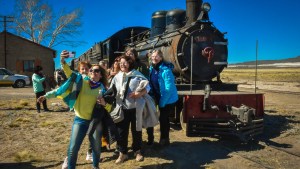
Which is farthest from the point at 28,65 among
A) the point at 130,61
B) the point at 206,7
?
the point at 130,61

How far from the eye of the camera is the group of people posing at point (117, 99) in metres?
4.04

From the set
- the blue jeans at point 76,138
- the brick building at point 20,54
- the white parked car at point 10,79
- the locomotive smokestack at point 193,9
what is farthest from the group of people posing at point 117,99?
the brick building at point 20,54

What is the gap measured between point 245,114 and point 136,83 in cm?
232

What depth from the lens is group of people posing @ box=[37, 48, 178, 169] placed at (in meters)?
4.04

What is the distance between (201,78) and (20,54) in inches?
960

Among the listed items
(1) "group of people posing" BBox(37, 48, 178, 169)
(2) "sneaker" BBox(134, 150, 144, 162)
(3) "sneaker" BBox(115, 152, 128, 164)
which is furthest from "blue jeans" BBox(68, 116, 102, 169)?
(2) "sneaker" BBox(134, 150, 144, 162)

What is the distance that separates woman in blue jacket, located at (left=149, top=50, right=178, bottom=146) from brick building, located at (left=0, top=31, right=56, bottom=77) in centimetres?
2466

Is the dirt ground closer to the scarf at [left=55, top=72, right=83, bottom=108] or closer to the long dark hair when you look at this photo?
the scarf at [left=55, top=72, right=83, bottom=108]

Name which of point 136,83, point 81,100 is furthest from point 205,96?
point 81,100

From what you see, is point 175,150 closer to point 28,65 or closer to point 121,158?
point 121,158

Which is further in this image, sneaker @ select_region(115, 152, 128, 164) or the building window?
the building window

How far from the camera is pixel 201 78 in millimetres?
7723

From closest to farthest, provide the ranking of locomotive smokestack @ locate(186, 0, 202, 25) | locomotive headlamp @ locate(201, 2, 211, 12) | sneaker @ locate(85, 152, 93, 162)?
sneaker @ locate(85, 152, 93, 162) → locomotive headlamp @ locate(201, 2, 211, 12) → locomotive smokestack @ locate(186, 0, 202, 25)

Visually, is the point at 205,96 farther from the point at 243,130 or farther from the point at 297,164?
the point at 297,164
